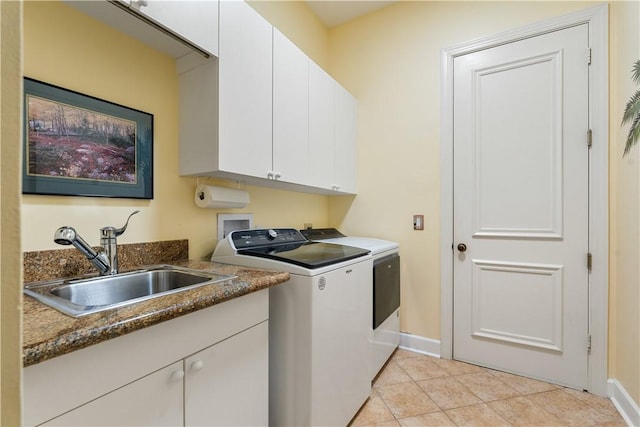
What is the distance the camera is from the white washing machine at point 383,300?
186 centimetres

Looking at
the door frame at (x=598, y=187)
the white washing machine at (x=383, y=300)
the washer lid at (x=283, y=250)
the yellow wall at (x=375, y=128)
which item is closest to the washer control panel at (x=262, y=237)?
the washer lid at (x=283, y=250)

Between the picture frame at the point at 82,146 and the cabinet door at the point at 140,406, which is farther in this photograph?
the picture frame at the point at 82,146

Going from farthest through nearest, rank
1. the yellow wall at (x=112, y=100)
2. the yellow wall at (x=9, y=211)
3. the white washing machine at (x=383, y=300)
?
the white washing machine at (x=383, y=300), the yellow wall at (x=112, y=100), the yellow wall at (x=9, y=211)

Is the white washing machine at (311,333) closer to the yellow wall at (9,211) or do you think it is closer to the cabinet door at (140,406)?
the cabinet door at (140,406)

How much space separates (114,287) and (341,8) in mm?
2784

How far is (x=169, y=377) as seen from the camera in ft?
2.79

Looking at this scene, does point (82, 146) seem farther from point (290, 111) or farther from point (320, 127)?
point (320, 127)

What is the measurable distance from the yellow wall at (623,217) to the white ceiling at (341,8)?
5.31 ft

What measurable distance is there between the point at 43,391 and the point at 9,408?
0.49 m

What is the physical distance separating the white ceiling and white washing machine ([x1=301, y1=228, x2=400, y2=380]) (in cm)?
200

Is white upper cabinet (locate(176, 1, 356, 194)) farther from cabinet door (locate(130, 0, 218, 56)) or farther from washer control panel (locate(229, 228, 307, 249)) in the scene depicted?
washer control panel (locate(229, 228, 307, 249))

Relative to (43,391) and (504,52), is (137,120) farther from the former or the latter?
(504,52)

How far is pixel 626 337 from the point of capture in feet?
5.38

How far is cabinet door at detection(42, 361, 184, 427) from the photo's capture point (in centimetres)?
67
